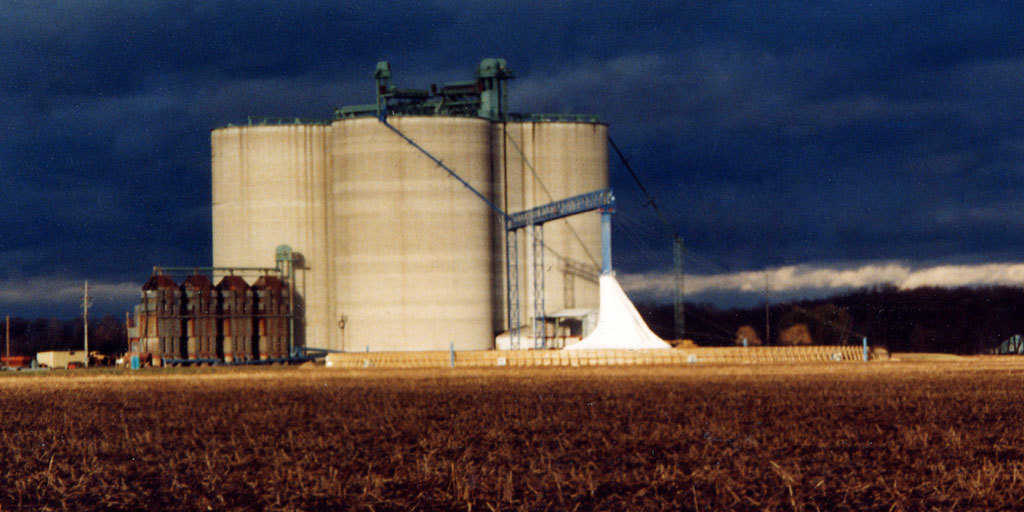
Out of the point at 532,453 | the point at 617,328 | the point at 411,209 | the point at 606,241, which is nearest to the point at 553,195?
the point at 411,209

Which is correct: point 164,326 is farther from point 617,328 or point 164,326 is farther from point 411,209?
point 617,328

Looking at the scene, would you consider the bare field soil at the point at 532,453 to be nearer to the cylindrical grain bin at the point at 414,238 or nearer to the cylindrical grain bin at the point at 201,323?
the cylindrical grain bin at the point at 414,238

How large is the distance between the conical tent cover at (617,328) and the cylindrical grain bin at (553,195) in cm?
2462

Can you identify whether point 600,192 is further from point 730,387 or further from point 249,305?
point 730,387

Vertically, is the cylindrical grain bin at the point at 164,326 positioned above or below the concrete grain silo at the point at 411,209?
below

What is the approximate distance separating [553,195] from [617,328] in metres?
29.6

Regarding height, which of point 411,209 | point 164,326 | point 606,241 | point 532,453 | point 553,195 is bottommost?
point 532,453

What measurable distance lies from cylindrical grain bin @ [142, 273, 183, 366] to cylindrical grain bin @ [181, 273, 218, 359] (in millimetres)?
806

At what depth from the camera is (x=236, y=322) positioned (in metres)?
102

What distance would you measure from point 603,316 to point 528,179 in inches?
1156

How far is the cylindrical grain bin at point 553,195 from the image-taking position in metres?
107

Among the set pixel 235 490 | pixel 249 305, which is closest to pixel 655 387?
pixel 235 490

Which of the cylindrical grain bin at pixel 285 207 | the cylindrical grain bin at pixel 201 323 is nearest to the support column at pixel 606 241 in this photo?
the cylindrical grain bin at pixel 285 207

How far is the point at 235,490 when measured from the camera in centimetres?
1364
